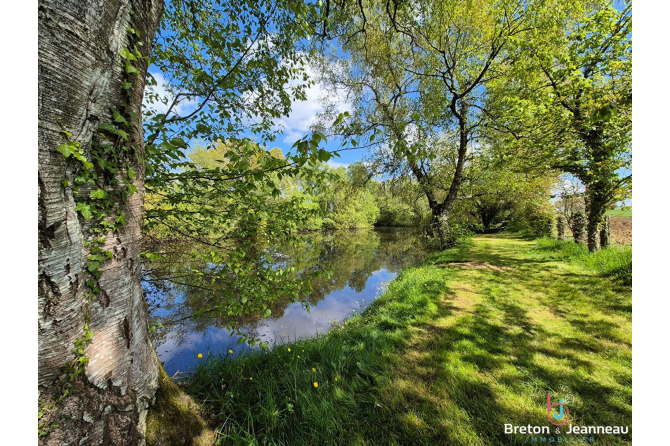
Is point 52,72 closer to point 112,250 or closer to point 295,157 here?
point 112,250

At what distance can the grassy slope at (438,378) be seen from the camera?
196cm

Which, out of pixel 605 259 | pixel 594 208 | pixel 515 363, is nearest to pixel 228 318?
pixel 515 363

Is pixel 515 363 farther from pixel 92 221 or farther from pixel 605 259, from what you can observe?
pixel 605 259

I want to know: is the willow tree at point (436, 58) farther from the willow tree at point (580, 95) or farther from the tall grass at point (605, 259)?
the tall grass at point (605, 259)

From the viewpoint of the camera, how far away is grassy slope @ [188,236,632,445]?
6.44 feet

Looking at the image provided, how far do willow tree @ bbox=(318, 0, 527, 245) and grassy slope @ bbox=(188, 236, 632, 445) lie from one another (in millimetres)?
3688

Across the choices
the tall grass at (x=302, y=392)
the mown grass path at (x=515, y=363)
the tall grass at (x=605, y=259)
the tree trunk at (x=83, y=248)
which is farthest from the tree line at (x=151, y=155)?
the mown grass path at (x=515, y=363)

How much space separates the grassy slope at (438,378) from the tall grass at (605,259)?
2.43 feet

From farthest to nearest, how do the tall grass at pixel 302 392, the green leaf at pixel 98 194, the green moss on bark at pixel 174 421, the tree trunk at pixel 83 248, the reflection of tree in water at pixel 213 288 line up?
the reflection of tree in water at pixel 213 288 → the tall grass at pixel 302 392 → the green moss on bark at pixel 174 421 → the green leaf at pixel 98 194 → the tree trunk at pixel 83 248

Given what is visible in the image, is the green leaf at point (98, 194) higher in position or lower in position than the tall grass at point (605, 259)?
higher

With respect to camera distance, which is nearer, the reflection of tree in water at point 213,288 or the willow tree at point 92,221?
the willow tree at point 92,221

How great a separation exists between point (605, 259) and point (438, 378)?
21.9 feet

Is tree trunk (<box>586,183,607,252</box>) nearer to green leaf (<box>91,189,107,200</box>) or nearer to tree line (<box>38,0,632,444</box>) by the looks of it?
tree line (<box>38,0,632,444</box>)

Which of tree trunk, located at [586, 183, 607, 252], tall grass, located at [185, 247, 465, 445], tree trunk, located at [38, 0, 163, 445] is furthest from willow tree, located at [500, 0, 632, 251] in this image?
tree trunk, located at [38, 0, 163, 445]
